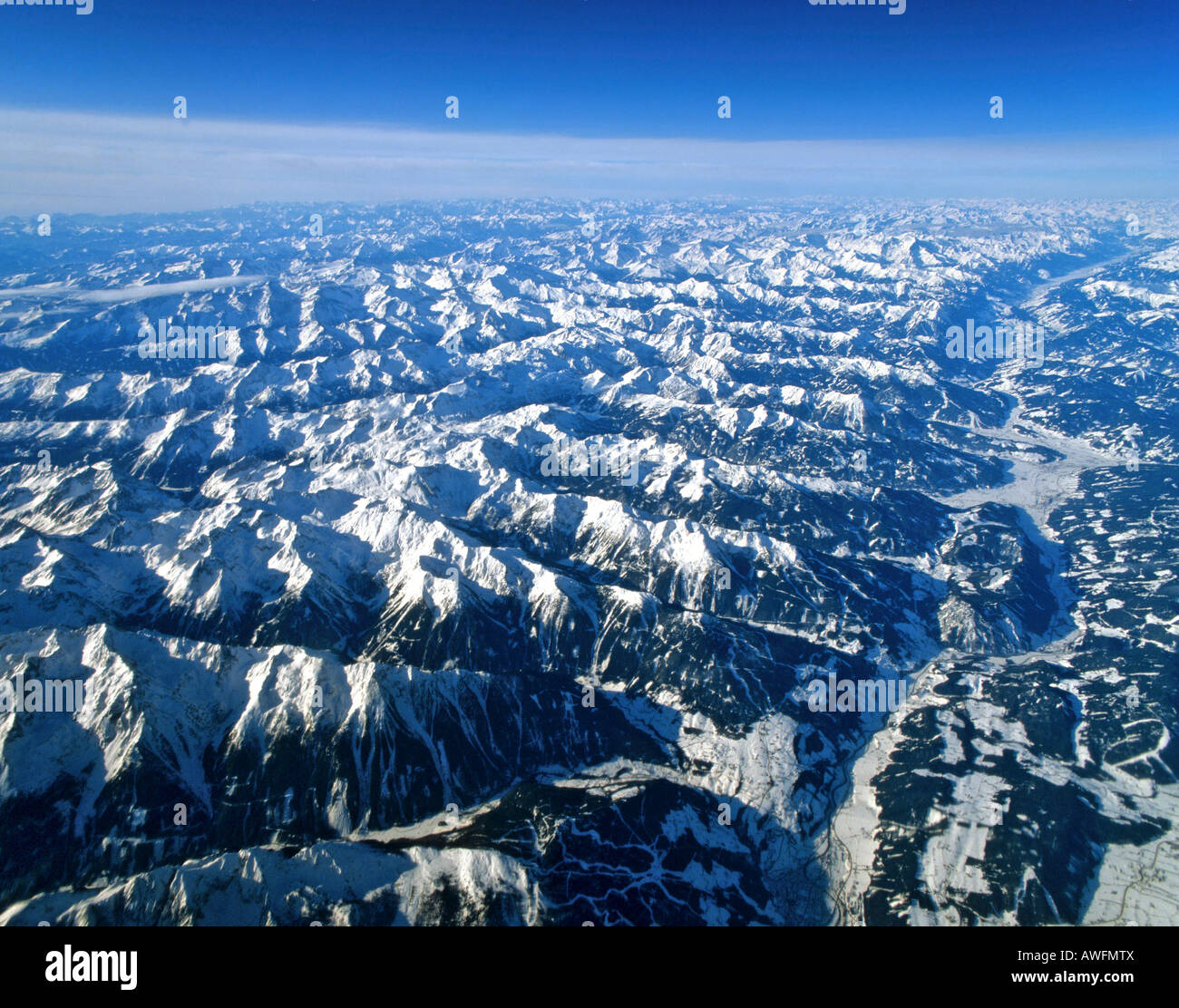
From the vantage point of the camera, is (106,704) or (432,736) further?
(432,736)
